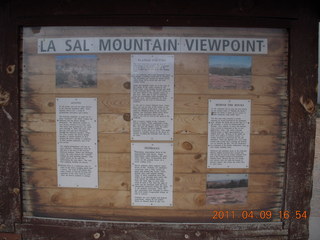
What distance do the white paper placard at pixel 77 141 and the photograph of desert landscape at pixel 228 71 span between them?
1074mm

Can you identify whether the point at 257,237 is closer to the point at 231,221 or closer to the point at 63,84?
the point at 231,221

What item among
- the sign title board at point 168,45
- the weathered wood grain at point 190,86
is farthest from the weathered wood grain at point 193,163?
the sign title board at point 168,45

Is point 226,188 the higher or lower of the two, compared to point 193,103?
lower

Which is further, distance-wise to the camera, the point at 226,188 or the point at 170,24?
the point at 226,188

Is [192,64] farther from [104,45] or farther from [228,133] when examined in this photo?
[104,45]

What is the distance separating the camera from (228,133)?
2154mm

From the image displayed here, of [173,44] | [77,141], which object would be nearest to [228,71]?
[173,44]

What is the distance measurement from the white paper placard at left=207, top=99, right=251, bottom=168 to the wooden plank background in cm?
6

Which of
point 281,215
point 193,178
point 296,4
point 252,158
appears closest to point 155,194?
point 193,178

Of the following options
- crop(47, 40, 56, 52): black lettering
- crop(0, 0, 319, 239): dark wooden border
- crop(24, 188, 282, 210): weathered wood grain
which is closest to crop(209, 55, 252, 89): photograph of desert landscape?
crop(0, 0, 319, 239): dark wooden border

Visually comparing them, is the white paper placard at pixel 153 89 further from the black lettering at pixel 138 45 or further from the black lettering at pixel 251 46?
the black lettering at pixel 251 46

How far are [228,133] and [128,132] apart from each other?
89cm

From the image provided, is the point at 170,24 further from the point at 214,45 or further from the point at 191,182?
the point at 191,182

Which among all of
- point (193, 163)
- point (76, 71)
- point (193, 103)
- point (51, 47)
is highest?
point (51, 47)
